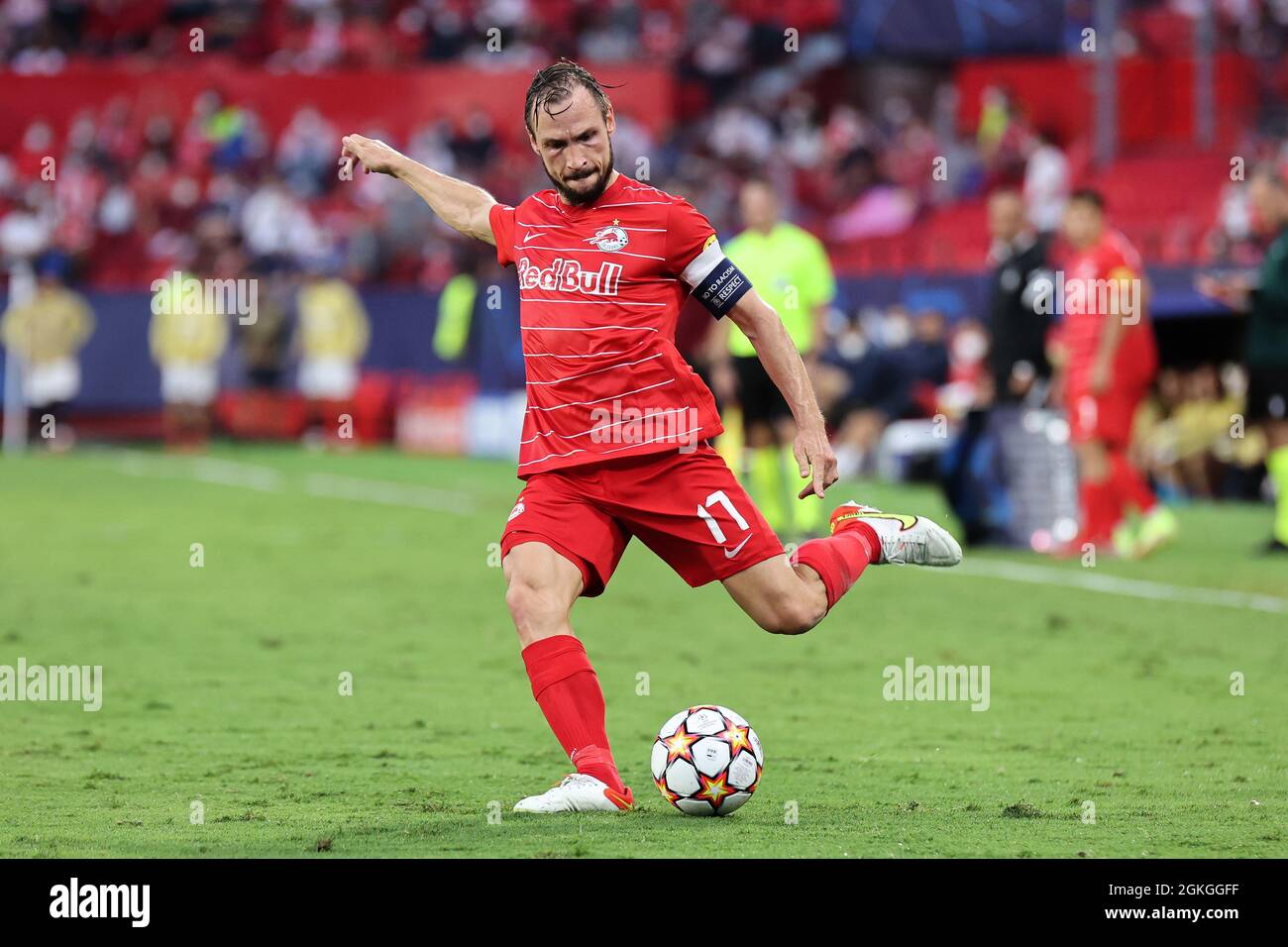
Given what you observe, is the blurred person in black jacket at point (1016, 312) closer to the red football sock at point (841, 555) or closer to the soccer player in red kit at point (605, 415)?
the red football sock at point (841, 555)

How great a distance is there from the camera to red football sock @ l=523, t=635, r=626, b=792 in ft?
19.7

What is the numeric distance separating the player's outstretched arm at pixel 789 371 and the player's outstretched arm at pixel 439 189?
0.95 metres

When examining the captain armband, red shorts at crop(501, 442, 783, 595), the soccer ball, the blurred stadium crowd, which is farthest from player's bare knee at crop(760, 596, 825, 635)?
the blurred stadium crowd

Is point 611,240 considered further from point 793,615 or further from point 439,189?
point 793,615

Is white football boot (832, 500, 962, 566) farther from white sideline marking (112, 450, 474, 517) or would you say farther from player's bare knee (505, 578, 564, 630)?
white sideline marking (112, 450, 474, 517)

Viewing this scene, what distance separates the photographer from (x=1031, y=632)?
10.4 meters

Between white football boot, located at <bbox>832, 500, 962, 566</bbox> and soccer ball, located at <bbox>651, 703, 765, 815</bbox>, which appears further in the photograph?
white football boot, located at <bbox>832, 500, 962, 566</bbox>

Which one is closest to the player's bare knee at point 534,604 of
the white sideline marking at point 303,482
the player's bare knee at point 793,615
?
the player's bare knee at point 793,615

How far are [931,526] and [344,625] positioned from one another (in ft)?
15.6

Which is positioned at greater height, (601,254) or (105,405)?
(105,405)

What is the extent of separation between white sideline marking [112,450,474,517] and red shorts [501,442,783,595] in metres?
11.1
